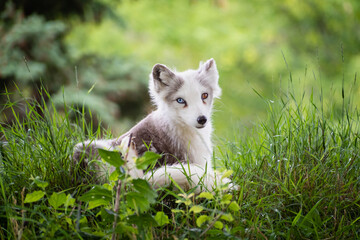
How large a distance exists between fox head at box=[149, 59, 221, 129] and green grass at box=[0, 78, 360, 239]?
0.42 meters

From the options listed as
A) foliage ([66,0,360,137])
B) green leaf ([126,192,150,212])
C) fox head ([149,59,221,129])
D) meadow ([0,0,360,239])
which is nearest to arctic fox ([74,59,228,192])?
fox head ([149,59,221,129])

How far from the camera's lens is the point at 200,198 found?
7.76 feet

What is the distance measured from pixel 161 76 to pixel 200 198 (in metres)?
1.04

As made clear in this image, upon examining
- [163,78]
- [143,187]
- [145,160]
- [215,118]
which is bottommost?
[215,118]

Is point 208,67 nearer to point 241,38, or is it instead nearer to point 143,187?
point 143,187

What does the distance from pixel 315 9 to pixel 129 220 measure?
10476 mm

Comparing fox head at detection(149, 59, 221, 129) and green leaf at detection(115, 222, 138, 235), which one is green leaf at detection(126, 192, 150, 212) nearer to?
green leaf at detection(115, 222, 138, 235)

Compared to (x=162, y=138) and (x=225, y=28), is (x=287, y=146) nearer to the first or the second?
(x=162, y=138)

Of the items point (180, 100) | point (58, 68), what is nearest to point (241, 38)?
point (58, 68)

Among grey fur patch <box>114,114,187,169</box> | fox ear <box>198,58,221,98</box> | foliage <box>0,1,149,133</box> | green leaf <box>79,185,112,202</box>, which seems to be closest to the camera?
green leaf <box>79,185,112,202</box>

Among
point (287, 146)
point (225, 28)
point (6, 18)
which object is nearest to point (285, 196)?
point (287, 146)

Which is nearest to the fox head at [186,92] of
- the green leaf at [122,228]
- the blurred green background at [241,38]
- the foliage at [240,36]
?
the green leaf at [122,228]

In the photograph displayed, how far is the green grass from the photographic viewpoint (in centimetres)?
184

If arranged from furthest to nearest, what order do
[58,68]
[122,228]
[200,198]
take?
[58,68] < [200,198] < [122,228]
